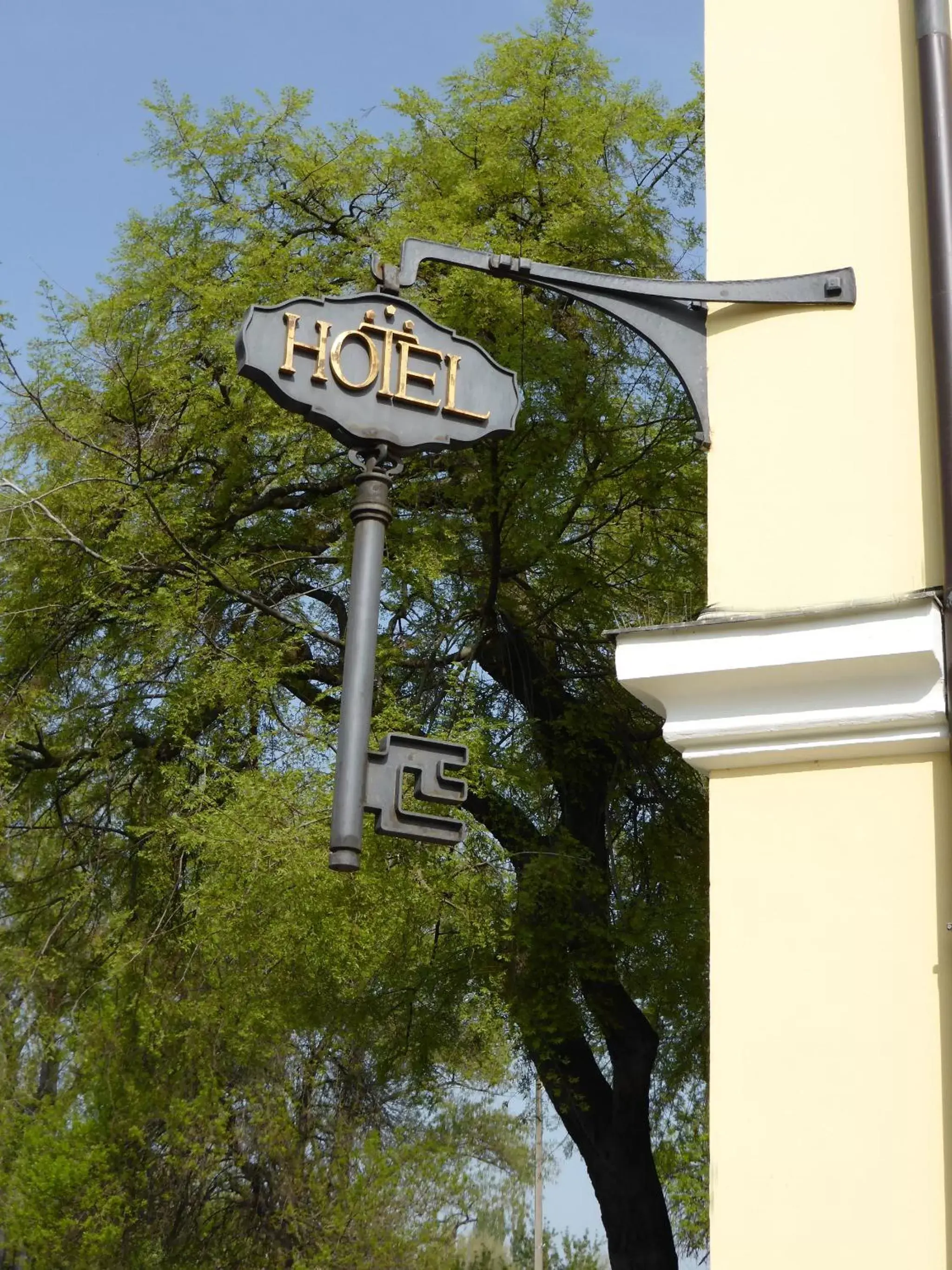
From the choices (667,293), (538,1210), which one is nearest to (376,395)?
(667,293)

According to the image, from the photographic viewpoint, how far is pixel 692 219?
13.6 meters

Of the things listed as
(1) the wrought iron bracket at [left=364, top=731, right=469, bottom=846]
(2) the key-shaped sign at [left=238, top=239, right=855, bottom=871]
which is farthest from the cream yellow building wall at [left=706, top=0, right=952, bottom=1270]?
(1) the wrought iron bracket at [left=364, top=731, right=469, bottom=846]

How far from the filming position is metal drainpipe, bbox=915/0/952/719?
3789 mm

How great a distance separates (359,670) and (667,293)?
156cm

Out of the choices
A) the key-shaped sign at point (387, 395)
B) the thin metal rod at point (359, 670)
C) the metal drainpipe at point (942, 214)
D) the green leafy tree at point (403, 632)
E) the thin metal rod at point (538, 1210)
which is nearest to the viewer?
the thin metal rod at point (359, 670)

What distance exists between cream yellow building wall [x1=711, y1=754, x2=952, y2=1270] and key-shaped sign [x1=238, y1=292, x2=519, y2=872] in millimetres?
756

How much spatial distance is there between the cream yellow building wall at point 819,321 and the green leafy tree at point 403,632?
22.2 feet

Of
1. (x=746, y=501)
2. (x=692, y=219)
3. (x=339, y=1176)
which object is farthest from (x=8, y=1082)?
(x=746, y=501)

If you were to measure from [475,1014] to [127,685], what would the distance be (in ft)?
13.1

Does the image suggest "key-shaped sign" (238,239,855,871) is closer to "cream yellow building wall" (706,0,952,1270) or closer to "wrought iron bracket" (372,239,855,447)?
"wrought iron bracket" (372,239,855,447)

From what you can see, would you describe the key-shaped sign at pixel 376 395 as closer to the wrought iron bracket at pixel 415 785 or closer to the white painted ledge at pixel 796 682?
the wrought iron bracket at pixel 415 785

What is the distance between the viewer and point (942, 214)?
4125 millimetres

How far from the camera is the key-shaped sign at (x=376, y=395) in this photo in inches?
148

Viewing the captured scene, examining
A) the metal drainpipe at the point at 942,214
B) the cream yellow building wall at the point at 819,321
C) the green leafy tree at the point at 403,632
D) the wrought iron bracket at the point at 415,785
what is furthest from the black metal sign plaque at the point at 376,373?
the green leafy tree at the point at 403,632
